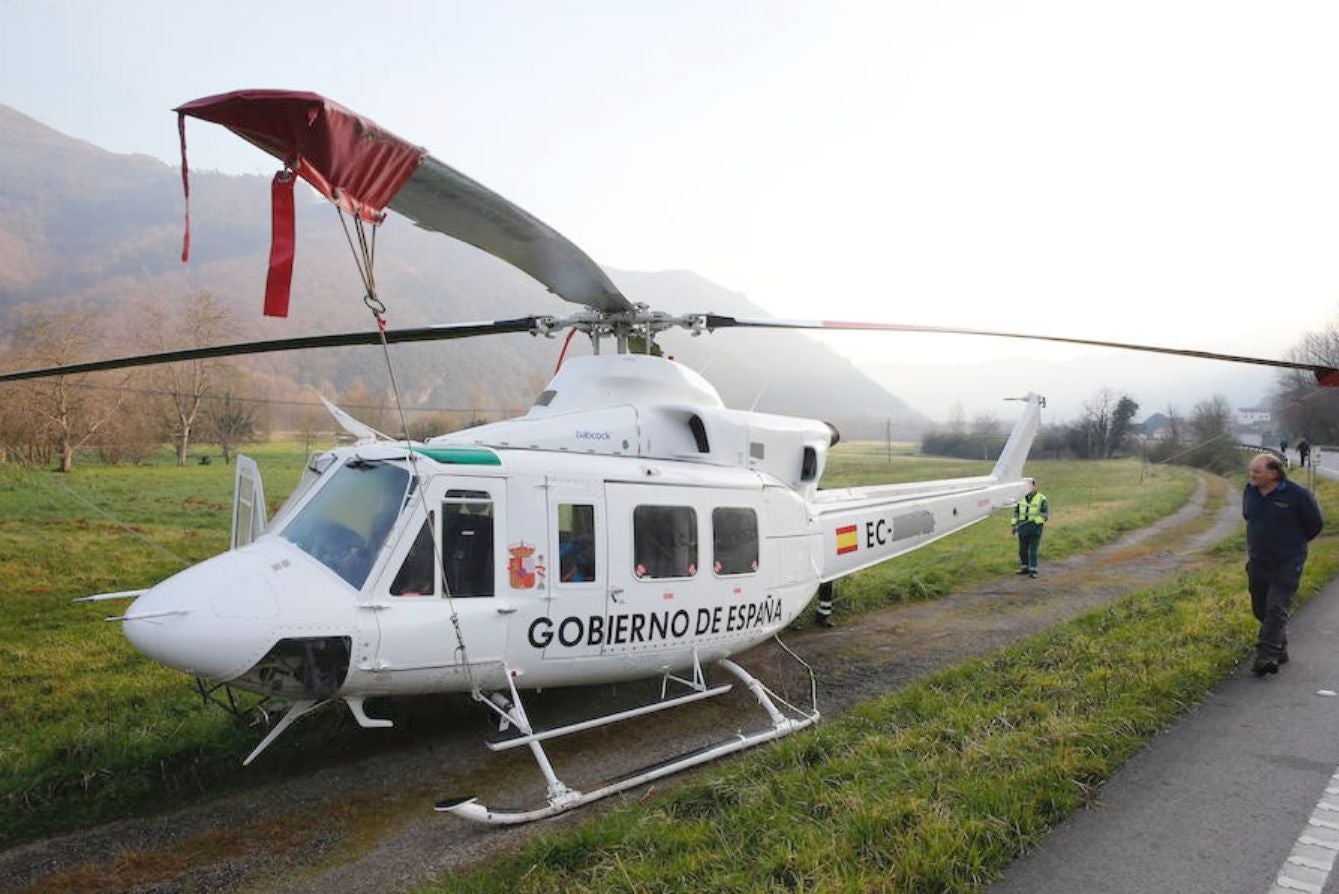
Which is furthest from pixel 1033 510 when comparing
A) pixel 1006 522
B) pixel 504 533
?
pixel 504 533

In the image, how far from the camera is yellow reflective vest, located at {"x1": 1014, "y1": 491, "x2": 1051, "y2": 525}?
46.1ft

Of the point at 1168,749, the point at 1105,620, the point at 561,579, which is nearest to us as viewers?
the point at 1168,749

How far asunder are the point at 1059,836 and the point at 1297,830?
51.1 inches

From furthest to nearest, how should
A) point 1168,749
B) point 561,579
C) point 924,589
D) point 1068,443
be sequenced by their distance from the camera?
1. point 1068,443
2. point 924,589
3. point 561,579
4. point 1168,749

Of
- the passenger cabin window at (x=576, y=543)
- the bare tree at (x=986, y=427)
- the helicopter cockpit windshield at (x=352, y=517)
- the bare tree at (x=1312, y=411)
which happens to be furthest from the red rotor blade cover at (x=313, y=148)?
the bare tree at (x=986, y=427)

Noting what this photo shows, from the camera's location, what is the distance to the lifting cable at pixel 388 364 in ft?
12.4

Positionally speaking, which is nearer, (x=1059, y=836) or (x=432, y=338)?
(x=1059, y=836)

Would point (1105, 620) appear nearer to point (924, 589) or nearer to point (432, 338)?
point (924, 589)

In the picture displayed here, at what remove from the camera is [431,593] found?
18.2ft

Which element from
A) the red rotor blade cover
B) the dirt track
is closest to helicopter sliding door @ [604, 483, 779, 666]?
the dirt track

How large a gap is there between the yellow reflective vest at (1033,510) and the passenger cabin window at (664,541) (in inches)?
372

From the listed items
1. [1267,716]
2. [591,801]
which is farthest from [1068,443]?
[591,801]

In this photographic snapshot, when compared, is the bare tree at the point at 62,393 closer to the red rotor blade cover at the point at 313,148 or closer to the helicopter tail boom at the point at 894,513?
the helicopter tail boom at the point at 894,513

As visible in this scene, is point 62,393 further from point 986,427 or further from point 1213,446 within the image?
point 986,427
